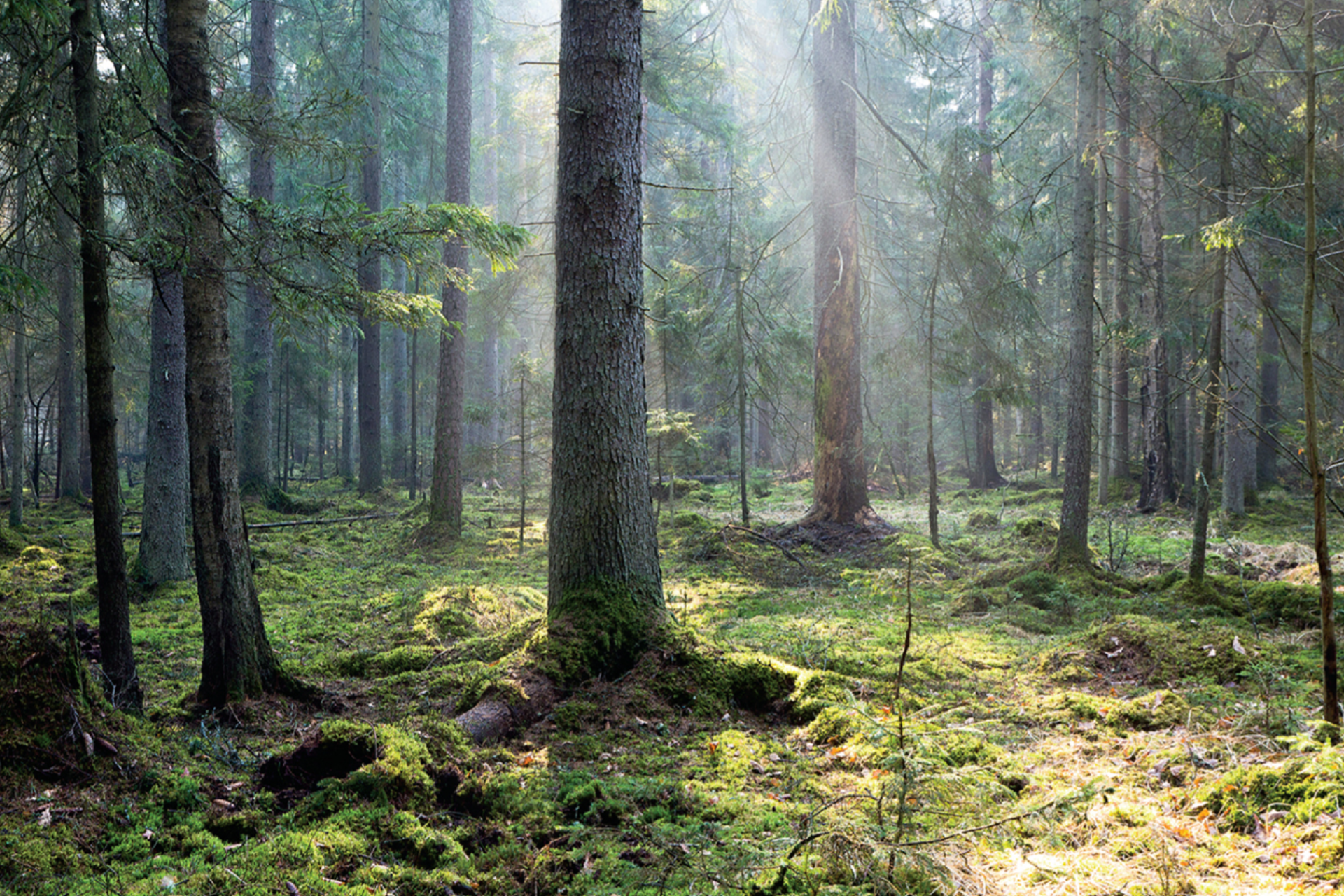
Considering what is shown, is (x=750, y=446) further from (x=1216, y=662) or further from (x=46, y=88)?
(x=46, y=88)

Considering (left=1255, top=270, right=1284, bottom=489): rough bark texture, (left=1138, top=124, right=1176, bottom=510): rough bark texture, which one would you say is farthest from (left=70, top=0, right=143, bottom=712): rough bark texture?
(left=1255, top=270, right=1284, bottom=489): rough bark texture

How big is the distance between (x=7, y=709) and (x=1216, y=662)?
6.52 meters

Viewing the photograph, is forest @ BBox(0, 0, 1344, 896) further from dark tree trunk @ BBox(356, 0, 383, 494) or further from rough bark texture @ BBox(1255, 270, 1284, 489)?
rough bark texture @ BBox(1255, 270, 1284, 489)

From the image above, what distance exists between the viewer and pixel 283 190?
73.6 ft

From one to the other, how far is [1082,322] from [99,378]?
8.47 metres

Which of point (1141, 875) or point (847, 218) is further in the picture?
point (847, 218)

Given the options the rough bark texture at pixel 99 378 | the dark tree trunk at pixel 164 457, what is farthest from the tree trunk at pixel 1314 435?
the dark tree trunk at pixel 164 457

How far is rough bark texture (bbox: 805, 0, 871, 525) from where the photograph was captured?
442 inches

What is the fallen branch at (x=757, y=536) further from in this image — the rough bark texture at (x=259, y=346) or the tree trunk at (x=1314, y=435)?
the rough bark texture at (x=259, y=346)

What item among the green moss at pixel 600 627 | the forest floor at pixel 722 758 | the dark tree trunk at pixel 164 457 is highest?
the dark tree trunk at pixel 164 457

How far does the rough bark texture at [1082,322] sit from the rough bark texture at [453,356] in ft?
28.4

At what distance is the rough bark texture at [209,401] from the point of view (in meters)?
4.10

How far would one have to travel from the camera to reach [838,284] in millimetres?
11094

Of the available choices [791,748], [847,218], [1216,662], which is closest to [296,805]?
[791,748]
